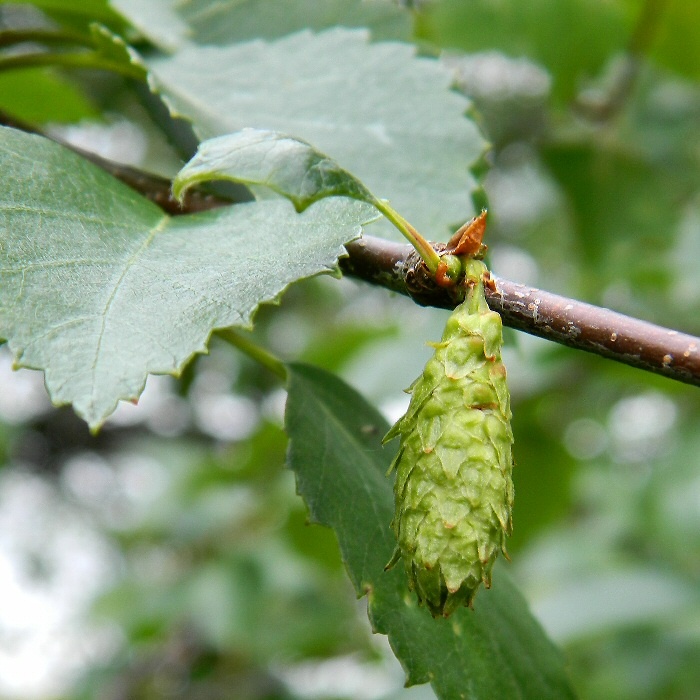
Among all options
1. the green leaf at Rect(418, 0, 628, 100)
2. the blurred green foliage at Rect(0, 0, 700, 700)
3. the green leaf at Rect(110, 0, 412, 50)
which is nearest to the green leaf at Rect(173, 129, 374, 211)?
the green leaf at Rect(110, 0, 412, 50)

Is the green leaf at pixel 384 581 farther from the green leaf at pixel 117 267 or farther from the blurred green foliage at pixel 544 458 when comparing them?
the blurred green foliage at pixel 544 458

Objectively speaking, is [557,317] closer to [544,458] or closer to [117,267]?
[117,267]

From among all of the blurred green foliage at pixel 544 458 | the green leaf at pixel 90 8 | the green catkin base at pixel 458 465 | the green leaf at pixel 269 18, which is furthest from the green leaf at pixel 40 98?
the green catkin base at pixel 458 465

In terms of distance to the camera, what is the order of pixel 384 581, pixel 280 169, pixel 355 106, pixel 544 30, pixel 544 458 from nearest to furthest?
pixel 280 169 < pixel 384 581 < pixel 355 106 < pixel 544 30 < pixel 544 458

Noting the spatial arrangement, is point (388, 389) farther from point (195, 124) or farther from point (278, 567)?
point (195, 124)

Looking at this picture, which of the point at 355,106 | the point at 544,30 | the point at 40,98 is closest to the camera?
the point at 355,106

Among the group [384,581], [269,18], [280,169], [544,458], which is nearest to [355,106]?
[269,18]
